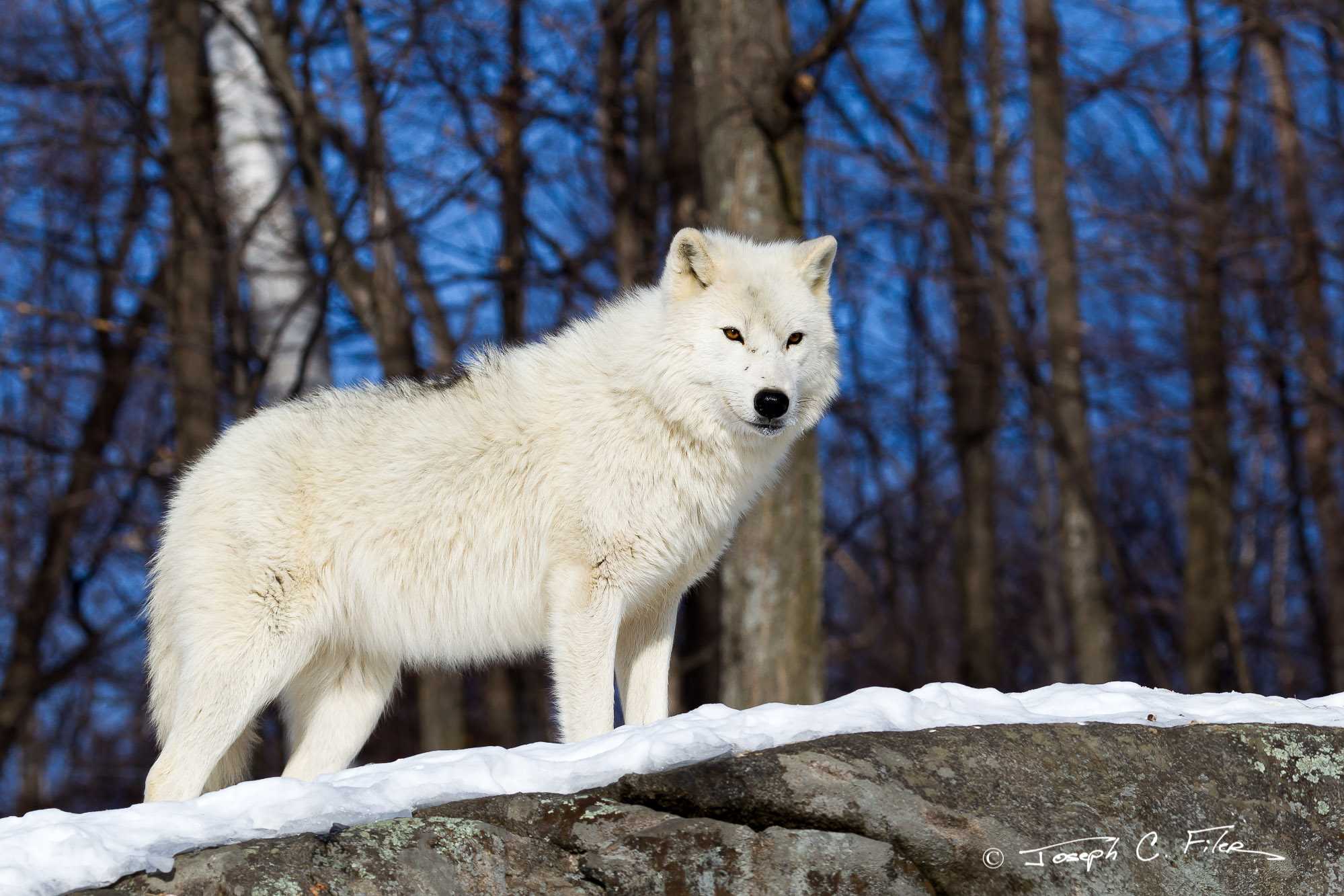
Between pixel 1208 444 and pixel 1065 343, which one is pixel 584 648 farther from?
pixel 1208 444

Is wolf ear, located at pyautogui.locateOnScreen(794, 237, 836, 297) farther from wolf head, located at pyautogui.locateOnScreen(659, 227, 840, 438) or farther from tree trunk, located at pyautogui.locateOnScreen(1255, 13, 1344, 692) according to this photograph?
tree trunk, located at pyautogui.locateOnScreen(1255, 13, 1344, 692)

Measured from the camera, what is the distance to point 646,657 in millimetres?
A: 4992

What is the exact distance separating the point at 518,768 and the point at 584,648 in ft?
3.69

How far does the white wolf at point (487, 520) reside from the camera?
4.64 m

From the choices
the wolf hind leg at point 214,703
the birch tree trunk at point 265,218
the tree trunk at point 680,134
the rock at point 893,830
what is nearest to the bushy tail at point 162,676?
the wolf hind leg at point 214,703

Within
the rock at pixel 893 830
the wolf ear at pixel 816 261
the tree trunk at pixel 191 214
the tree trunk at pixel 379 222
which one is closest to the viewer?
the rock at pixel 893 830

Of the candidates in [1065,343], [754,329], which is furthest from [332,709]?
[1065,343]

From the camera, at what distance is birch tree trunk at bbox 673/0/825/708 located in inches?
310

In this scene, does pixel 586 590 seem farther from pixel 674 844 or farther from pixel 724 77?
pixel 724 77

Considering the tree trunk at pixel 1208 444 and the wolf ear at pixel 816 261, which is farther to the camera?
the tree trunk at pixel 1208 444

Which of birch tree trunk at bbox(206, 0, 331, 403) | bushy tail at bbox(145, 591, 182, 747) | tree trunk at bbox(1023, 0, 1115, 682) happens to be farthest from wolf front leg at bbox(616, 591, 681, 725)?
tree trunk at bbox(1023, 0, 1115, 682)
